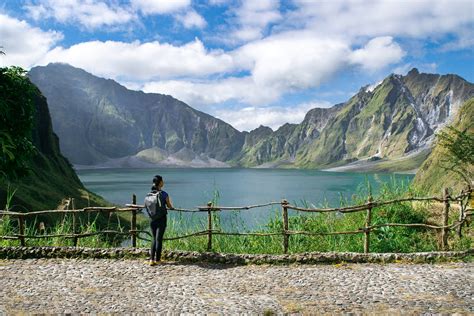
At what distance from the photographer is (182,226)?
50.2 ft

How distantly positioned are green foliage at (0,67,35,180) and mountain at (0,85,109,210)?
63.1 ft

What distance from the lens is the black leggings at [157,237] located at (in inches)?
435

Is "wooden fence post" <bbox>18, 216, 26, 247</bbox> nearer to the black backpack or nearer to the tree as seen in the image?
the black backpack

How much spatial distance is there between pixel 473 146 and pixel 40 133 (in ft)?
351

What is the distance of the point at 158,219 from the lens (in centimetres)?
1126

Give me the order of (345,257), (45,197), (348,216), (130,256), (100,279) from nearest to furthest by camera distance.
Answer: (100,279), (345,257), (130,256), (348,216), (45,197)

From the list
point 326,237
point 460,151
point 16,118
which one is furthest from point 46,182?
point 326,237

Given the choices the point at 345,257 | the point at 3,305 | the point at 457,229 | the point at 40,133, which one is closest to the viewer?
the point at 3,305

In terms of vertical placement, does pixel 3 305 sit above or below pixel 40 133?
below

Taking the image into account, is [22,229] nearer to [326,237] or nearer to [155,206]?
[155,206]

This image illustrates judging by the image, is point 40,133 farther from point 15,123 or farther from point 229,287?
point 229,287

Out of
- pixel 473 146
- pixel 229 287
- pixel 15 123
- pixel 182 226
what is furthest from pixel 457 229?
pixel 15 123

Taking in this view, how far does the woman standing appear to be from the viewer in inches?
435

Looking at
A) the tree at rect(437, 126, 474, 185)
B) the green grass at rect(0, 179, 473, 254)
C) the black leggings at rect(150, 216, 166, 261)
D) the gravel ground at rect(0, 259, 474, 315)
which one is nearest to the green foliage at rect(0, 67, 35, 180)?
the green grass at rect(0, 179, 473, 254)
